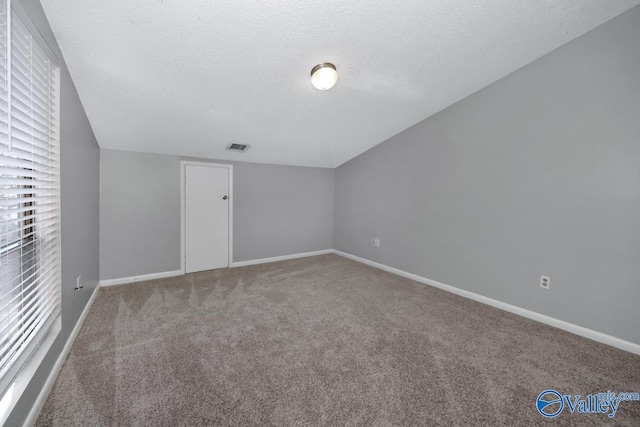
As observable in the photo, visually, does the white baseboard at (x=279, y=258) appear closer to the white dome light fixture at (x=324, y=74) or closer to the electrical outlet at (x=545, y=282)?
the white dome light fixture at (x=324, y=74)

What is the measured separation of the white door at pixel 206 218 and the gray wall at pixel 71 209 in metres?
1.10

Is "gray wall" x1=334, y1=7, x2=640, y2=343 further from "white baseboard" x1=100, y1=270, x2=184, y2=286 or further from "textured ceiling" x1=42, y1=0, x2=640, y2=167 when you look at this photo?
"white baseboard" x1=100, y1=270, x2=184, y2=286

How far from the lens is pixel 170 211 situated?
3508mm

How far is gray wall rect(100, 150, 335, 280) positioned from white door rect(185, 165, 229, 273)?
142 mm

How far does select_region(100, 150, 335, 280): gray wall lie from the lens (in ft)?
10.3

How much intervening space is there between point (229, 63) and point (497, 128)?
275cm

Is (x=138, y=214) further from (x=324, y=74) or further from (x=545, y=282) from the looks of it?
(x=545, y=282)

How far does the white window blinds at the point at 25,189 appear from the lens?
108cm

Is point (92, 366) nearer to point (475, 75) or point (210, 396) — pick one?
point (210, 396)

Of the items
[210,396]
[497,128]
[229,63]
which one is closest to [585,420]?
[210,396]

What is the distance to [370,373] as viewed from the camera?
1651 millimetres
